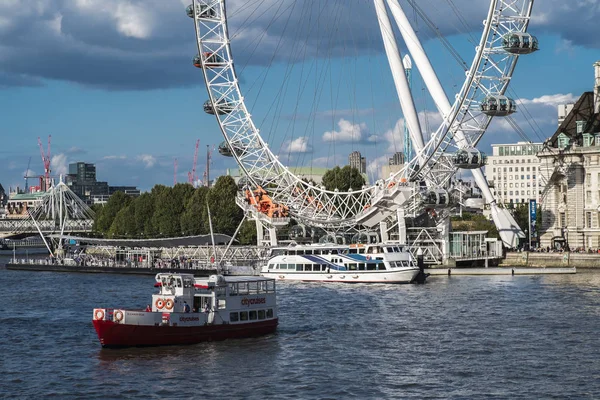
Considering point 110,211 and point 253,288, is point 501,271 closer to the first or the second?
point 253,288

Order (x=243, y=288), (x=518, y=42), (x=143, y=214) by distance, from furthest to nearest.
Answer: (x=143, y=214) → (x=518, y=42) → (x=243, y=288)

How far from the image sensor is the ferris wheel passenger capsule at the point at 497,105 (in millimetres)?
80000

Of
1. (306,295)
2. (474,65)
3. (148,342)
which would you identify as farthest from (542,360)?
(474,65)

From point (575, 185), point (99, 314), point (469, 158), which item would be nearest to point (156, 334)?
point (99, 314)

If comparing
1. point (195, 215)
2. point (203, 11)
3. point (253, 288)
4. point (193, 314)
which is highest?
point (203, 11)

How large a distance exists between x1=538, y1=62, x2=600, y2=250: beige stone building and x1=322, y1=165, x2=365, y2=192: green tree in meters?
31.5

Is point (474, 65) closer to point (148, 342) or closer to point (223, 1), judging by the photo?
point (223, 1)

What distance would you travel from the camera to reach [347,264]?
3329 inches

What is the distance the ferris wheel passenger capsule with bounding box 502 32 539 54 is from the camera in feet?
255

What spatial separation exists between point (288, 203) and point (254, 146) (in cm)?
678

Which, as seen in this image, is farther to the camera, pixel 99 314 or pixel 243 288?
pixel 243 288

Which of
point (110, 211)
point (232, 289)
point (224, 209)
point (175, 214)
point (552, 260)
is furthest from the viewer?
point (110, 211)

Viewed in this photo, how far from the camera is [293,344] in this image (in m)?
49.9

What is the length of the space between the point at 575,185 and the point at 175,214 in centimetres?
6922
